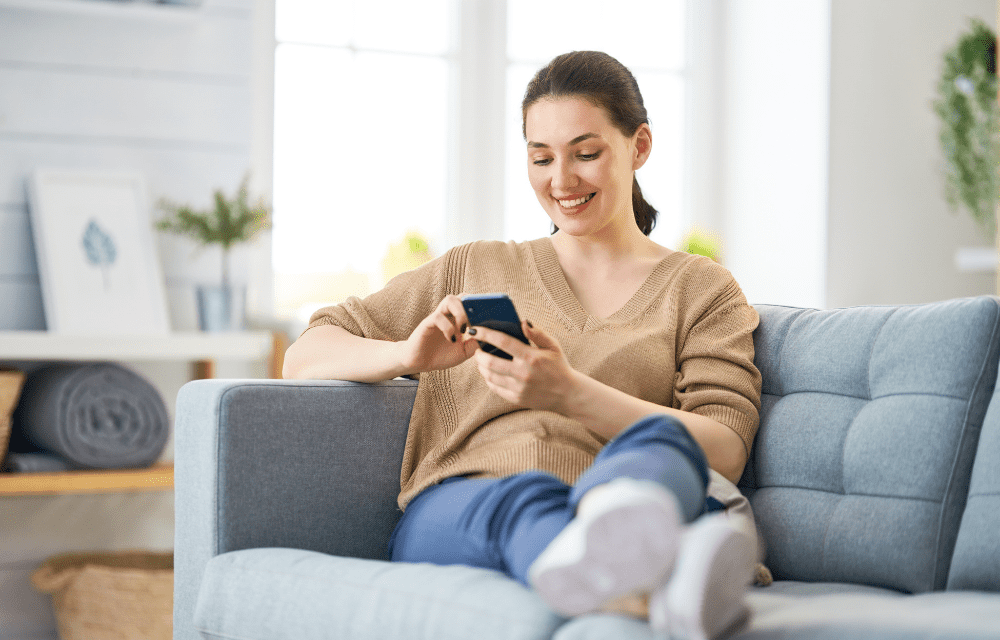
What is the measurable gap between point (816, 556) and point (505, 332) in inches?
20.4

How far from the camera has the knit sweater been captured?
1354 millimetres

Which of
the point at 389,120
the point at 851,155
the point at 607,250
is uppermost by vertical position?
the point at 389,120

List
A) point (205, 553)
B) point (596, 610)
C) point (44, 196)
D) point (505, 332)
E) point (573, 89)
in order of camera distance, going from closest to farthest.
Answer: point (596, 610) < point (505, 332) < point (205, 553) < point (573, 89) < point (44, 196)

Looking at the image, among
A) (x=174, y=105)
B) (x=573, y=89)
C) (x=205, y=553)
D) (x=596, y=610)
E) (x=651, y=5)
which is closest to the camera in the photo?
(x=596, y=610)

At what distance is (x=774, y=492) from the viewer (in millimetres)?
1373

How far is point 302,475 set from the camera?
1371 mm

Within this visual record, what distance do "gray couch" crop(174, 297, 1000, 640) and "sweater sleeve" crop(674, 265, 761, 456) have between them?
0.06 m

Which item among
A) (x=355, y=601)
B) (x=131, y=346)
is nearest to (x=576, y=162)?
(x=355, y=601)

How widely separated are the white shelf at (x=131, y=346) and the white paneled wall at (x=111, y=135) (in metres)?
0.27

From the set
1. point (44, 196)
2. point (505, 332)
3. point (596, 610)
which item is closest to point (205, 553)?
point (505, 332)

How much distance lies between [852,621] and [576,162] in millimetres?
801

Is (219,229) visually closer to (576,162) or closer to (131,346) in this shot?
(131,346)

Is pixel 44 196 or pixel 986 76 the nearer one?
pixel 44 196

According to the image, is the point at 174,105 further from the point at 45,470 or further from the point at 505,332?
the point at 505,332
